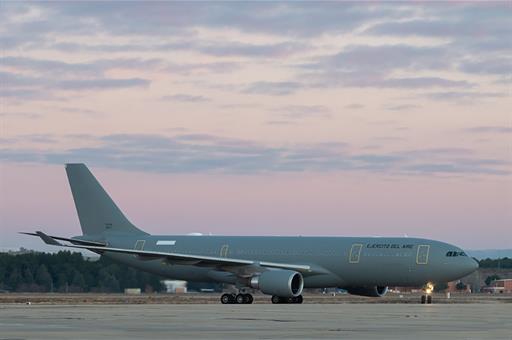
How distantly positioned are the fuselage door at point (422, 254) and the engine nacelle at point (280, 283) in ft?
21.1

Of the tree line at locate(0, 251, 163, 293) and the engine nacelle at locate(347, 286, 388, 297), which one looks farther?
the tree line at locate(0, 251, 163, 293)

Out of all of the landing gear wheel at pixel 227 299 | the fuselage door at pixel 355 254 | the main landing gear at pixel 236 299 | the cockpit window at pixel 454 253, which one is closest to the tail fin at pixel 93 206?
the landing gear wheel at pixel 227 299

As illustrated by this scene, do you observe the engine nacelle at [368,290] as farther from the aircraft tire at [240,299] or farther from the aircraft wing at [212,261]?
the aircraft tire at [240,299]

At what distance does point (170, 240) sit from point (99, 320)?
3279 cm

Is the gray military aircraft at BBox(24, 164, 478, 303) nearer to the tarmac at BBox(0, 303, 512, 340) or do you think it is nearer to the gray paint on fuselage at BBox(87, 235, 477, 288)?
the gray paint on fuselage at BBox(87, 235, 477, 288)

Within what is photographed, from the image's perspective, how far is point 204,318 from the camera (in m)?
36.6

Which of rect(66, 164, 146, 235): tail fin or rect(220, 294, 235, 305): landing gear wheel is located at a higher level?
rect(66, 164, 146, 235): tail fin

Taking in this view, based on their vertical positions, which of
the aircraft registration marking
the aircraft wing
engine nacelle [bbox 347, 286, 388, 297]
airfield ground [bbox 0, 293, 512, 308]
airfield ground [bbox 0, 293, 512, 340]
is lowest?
airfield ground [bbox 0, 293, 512, 340]

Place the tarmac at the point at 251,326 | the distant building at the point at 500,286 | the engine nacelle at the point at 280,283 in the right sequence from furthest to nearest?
the distant building at the point at 500,286
the engine nacelle at the point at 280,283
the tarmac at the point at 251,326

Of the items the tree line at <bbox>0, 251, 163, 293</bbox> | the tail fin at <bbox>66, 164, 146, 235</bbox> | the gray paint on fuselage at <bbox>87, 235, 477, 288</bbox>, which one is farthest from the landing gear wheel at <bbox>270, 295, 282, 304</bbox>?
the tree line at <bbox>0, 251, 163, 293</bbox>

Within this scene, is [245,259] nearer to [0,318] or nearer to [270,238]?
[270,238]

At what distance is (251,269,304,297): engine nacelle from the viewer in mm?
59031

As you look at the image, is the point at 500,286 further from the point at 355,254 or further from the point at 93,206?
the point at 355,254

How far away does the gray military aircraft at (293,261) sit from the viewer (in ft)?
196
